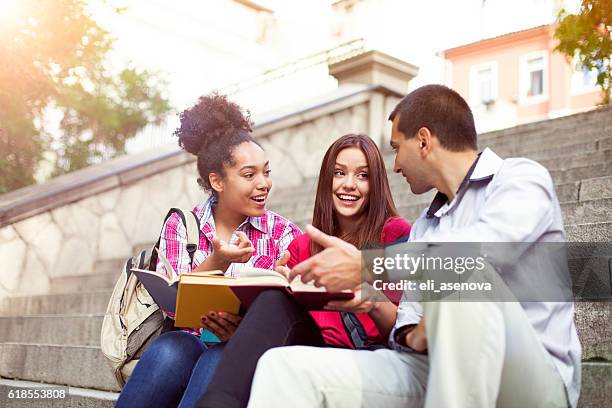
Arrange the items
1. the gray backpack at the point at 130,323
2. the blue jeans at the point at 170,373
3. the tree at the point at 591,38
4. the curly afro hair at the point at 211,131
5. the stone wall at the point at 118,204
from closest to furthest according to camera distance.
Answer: the blue jeans at the point at 170,373, the gray backpack at the point at 130,323, the curly afro hair at the point at 211,131, the tree at the point at 591,38, the stone wall at the point at 118,204

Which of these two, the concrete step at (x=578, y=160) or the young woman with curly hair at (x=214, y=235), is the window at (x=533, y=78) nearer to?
the concrete step at (x=578, y=160)

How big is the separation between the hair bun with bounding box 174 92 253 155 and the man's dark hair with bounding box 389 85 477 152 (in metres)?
1.30

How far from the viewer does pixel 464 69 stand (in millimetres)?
25766

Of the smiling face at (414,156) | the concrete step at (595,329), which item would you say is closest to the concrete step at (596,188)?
the concrete step at (595,329)

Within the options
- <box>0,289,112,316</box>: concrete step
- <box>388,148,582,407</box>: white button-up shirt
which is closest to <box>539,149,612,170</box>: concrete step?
<box>388,148,582,407</box>: white button-up shirt

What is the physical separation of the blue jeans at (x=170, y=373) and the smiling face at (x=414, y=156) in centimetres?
85

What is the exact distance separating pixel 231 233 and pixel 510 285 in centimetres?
154

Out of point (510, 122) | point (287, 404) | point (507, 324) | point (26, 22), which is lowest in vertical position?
point (287, 404)

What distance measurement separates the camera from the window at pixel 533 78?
23.2 meters

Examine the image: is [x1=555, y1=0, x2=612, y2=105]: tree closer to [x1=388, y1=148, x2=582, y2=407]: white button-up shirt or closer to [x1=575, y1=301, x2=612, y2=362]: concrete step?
[x1=575, y1=301, x2=612, y2=362]: concrete step

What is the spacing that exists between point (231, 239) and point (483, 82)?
23.6 metres

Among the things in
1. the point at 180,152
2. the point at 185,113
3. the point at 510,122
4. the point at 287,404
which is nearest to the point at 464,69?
the point at 510,122

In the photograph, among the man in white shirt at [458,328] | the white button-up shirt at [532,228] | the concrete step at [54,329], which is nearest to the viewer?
the man in white shirt at [458,328]

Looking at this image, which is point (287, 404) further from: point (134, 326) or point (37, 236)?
point (37, 236)
